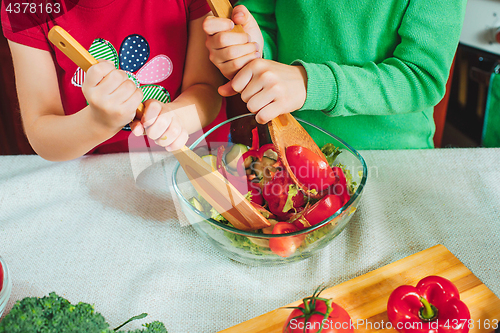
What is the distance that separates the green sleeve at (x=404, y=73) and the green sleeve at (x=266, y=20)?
9.4 inches

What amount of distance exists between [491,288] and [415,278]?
109mm

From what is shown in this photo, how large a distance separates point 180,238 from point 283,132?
27cm

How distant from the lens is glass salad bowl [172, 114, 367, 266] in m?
0.45

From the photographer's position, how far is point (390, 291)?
49cm

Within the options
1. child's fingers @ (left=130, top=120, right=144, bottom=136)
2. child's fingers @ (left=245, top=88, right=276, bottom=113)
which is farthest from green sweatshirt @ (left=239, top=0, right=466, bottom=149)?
child's fingers @ (left=130, top=120, right=144, bottom=136)

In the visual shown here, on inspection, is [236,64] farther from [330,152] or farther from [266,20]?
[266,20]

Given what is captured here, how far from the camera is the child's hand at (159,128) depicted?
1.58 ft

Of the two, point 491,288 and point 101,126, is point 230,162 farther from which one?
point 491,288

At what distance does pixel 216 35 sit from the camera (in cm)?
54

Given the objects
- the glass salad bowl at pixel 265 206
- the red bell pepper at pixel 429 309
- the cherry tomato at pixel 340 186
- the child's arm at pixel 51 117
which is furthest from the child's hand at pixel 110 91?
the red bell pepper at pixel 429 309

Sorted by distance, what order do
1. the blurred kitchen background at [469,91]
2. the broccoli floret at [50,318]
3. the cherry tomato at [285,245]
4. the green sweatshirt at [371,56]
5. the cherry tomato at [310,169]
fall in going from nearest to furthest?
the broccoli floret at [50,318]
the cherry tomato at [285,245]
the cherry tomato at [310,169]
the green sweatshirt at [371,56]
the blurred kitchen background at [469,91]

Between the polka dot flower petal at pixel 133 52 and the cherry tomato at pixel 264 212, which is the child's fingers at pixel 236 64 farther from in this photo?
the polka dot flower petal at pixel 133 52

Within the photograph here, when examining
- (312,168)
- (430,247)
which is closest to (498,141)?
(430,247)

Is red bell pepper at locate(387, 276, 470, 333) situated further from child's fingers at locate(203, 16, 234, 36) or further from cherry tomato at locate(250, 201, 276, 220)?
child's fingers at locate(203, 16, 234, 36)
